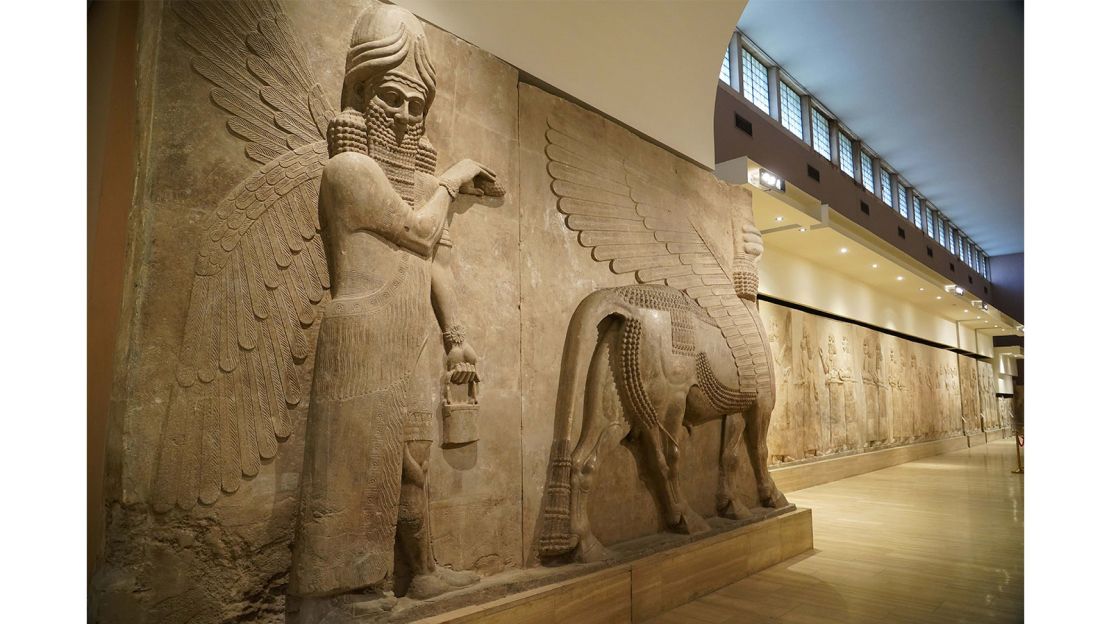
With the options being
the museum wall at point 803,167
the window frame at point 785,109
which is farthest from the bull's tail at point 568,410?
the window frame at point 785,109

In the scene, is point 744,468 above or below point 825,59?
below

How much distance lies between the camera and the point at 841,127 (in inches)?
484

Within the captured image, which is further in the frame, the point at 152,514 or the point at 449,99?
the point at 449,99

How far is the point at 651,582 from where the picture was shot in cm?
372

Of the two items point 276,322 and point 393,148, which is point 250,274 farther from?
point 393,148

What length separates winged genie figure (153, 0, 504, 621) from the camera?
2467mm

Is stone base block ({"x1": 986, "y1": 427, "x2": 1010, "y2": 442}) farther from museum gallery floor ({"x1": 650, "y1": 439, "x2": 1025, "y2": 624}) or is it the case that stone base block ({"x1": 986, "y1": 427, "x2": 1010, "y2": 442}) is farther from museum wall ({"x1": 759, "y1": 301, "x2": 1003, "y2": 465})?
museum gallery floor ({"x1": 650, "y1": 439, "x2": 1025, "y2": 624})

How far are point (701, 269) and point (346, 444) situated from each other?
10.6 feet

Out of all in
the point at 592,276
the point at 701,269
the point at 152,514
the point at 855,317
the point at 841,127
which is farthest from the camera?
the point at 841,127

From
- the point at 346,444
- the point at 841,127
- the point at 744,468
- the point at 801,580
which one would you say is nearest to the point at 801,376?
the point at 744,468

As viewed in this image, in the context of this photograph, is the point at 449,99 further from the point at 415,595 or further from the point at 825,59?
the point at 825,59

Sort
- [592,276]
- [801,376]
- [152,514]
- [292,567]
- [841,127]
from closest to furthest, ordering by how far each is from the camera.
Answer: [152,514] < [292,567] < [592,276] < [801,376] < [841,127]

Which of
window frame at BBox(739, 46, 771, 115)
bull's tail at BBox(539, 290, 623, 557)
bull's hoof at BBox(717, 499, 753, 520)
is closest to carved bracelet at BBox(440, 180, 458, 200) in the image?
bull's tail at BBox(539, 290, 623, 557)

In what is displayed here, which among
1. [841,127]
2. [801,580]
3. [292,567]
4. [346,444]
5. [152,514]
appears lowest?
[801,580]
